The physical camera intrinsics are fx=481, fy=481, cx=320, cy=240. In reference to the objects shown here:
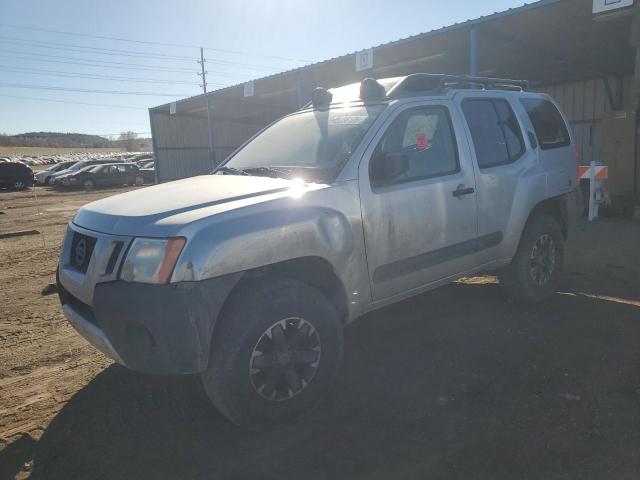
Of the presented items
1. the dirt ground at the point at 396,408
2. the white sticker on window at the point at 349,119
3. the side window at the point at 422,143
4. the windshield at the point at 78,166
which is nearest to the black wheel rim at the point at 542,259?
the dirt ground at the point at 396,408

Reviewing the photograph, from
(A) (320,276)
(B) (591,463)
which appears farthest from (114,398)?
(B) (591,463)

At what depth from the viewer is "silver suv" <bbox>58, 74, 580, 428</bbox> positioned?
2469 millimetres

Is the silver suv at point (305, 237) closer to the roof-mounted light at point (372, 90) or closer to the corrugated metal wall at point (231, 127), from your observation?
the roof-mounted light at point (372, 90)

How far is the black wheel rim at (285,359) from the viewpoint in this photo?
8.82 feet

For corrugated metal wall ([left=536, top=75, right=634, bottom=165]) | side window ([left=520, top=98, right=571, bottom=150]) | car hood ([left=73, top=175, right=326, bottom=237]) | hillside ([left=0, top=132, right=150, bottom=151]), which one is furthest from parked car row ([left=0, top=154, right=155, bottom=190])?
hillside ([left=0, top=132, right=150, bottom=151])

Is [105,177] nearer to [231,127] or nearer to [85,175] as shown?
[85,175]

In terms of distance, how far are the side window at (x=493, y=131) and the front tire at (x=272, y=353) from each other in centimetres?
202

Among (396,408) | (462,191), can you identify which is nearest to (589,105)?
(462,191)

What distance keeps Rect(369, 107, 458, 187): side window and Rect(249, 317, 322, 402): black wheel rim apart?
1.14 metres

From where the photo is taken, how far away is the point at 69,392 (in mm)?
3393

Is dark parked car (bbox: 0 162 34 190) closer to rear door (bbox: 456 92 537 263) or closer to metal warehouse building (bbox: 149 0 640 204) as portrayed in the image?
metal warehouse building (bbox: 149 0 640 204)

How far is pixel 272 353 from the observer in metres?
2.73

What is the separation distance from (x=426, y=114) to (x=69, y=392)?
3307 millimetres

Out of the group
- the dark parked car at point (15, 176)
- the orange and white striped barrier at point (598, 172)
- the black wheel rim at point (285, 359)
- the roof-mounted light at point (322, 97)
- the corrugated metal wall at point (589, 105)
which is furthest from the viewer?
the dark parked car at point (15, 176)
